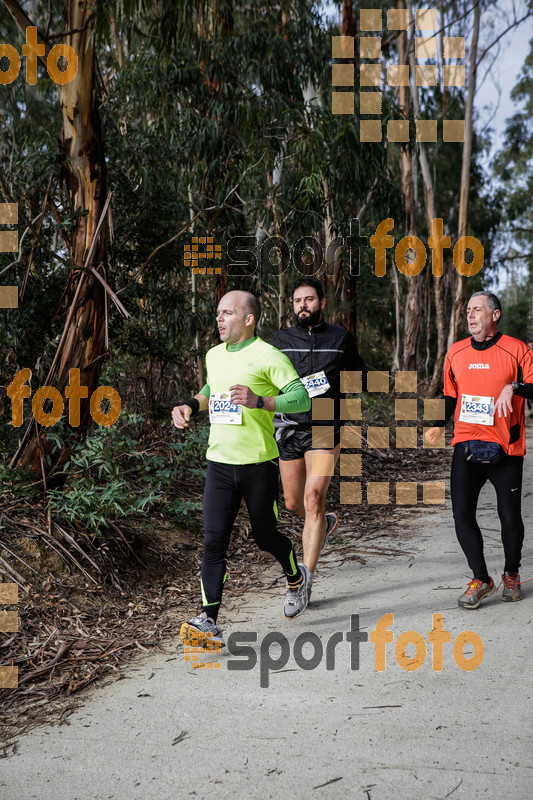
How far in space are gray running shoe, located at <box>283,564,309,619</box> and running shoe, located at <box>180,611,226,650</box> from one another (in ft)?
2.02

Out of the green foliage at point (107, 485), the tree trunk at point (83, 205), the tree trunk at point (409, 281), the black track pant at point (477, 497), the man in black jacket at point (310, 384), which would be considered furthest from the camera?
the tree trunk at point (409, 281)

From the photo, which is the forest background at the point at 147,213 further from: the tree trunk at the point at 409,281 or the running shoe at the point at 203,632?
the tree trunk at the point at 409,281

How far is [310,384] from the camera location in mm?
5305

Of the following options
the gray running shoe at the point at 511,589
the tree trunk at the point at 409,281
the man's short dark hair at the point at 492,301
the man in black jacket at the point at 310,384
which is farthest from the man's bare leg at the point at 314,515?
the tree trunk at the point at 409,281

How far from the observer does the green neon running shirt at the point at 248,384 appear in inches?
167

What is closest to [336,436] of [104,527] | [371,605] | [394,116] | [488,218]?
[371,605]

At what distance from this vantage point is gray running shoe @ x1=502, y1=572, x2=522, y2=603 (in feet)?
16.3

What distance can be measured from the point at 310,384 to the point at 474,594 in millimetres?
1677

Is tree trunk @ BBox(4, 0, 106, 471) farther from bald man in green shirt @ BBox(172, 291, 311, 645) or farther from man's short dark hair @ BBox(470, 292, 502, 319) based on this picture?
man's short dark hair @ BBox(470, 292, 502, 319)

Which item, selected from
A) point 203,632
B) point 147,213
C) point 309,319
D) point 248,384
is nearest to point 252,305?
point 248,384

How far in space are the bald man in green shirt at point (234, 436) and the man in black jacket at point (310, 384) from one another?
3.13ft

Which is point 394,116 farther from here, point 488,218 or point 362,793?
point 488,218

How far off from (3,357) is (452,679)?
4.26 meters

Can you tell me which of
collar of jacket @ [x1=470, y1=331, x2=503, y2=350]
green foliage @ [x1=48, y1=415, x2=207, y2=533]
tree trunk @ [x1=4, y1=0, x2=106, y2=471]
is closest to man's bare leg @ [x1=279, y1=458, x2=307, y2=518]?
green foliage @ [x1=48, y1=415, x2=207, y2=533]
